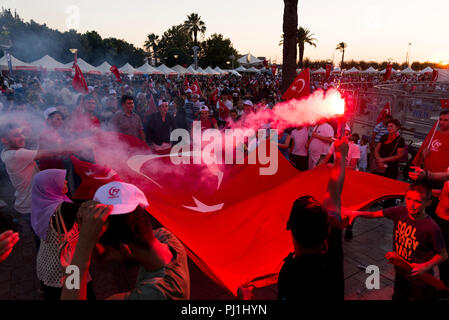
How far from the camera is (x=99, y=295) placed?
12.9 feet

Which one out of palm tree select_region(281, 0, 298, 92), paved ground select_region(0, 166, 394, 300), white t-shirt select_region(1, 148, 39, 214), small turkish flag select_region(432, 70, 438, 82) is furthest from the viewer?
small turkish flag select_region(432, 70, 438, 82)

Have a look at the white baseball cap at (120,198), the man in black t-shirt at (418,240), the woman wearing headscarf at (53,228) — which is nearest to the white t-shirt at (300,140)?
the man in black t-shirt at (418,240)

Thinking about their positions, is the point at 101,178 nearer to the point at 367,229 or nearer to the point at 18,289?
the point at 18,289

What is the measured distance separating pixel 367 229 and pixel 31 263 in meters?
6.14

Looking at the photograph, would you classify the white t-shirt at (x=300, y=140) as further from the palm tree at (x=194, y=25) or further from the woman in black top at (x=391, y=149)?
the palm tree at (x=194, y=25)

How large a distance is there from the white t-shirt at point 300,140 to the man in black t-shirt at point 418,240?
3299 mm

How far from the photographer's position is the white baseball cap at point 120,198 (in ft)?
5.12

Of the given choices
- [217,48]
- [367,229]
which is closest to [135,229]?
[367,229]

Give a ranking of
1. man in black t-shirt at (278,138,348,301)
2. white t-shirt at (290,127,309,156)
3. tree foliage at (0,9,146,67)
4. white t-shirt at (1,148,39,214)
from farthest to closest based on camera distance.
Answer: tree foliage at (0,9,146,67) → white t-shirt at (290,127,309,156) → white t-shirt at (1,148,39,214) → man in black t-shirt at (278,138,348,301)

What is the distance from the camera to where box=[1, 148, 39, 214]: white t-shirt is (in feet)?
13.3

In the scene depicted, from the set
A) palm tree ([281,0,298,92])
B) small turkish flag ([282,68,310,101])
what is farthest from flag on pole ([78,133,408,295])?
palm tree ([281,0,298,92])

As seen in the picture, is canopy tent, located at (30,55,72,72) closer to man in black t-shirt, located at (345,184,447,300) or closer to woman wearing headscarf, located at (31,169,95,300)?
woman wearing headscarf, located at (31,169,95,300)

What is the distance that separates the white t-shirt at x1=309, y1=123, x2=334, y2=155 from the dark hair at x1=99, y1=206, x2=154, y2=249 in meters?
5.04

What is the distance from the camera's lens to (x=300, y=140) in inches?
250
